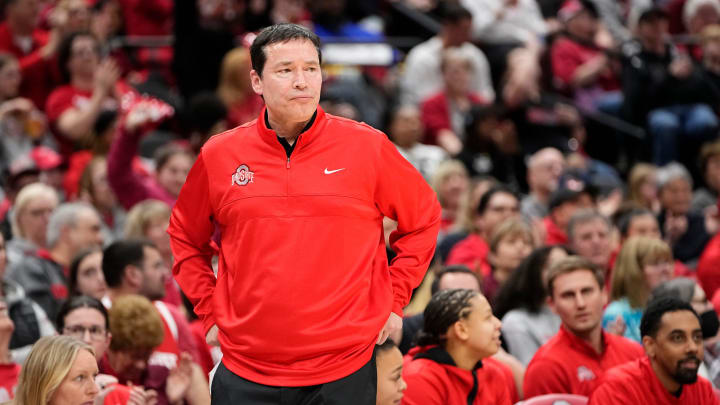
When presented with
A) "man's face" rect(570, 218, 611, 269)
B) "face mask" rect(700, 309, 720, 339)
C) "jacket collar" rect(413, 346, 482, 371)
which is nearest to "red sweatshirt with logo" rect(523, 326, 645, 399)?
"face mask" rect(700, 309, 720, 339)

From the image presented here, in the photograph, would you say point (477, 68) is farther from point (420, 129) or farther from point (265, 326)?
point (265, 326)

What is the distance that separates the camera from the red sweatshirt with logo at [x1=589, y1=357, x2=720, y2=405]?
16.4 feet

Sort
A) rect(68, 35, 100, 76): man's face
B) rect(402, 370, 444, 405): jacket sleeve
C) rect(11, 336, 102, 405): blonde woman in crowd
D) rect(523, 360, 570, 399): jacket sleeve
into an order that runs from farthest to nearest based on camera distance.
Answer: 1. rect(68, 35, 100, 76): man's face
2. rect(523, 360, 570, 399): jacket sleeve
3. rect(402, 370, 444, 405): jacket sleeve
4. rect(11, 336, 102, 405): blonde woman in crowd

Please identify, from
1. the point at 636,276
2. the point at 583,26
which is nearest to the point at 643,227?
the point at 636,276

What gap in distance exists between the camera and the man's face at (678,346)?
16.4 ft

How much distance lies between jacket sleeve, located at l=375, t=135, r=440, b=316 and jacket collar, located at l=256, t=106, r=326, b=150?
21cm

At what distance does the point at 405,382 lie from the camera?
478 centimetres

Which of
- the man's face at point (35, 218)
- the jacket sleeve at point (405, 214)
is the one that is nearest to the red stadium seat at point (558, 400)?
the jacket sleeve at point (405, 214)

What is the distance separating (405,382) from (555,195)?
3.91 meters

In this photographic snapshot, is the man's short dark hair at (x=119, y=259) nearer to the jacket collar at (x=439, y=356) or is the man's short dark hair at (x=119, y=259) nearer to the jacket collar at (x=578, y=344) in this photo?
the jacket collar at (x=439, y=356)

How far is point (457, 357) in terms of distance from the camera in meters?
4.95

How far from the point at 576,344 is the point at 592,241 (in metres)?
1.82

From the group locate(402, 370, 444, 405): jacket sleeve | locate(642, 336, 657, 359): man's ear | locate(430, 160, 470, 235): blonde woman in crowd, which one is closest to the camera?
locate(402, 370, 444, 405): jacket sleeve

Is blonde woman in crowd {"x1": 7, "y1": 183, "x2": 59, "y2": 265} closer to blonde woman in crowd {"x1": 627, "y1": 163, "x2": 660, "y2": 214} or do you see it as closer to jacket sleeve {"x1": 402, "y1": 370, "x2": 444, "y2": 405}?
jacket sleeve {"x1": 402, "y1": 370, "x2": 444, "y2": 405}
